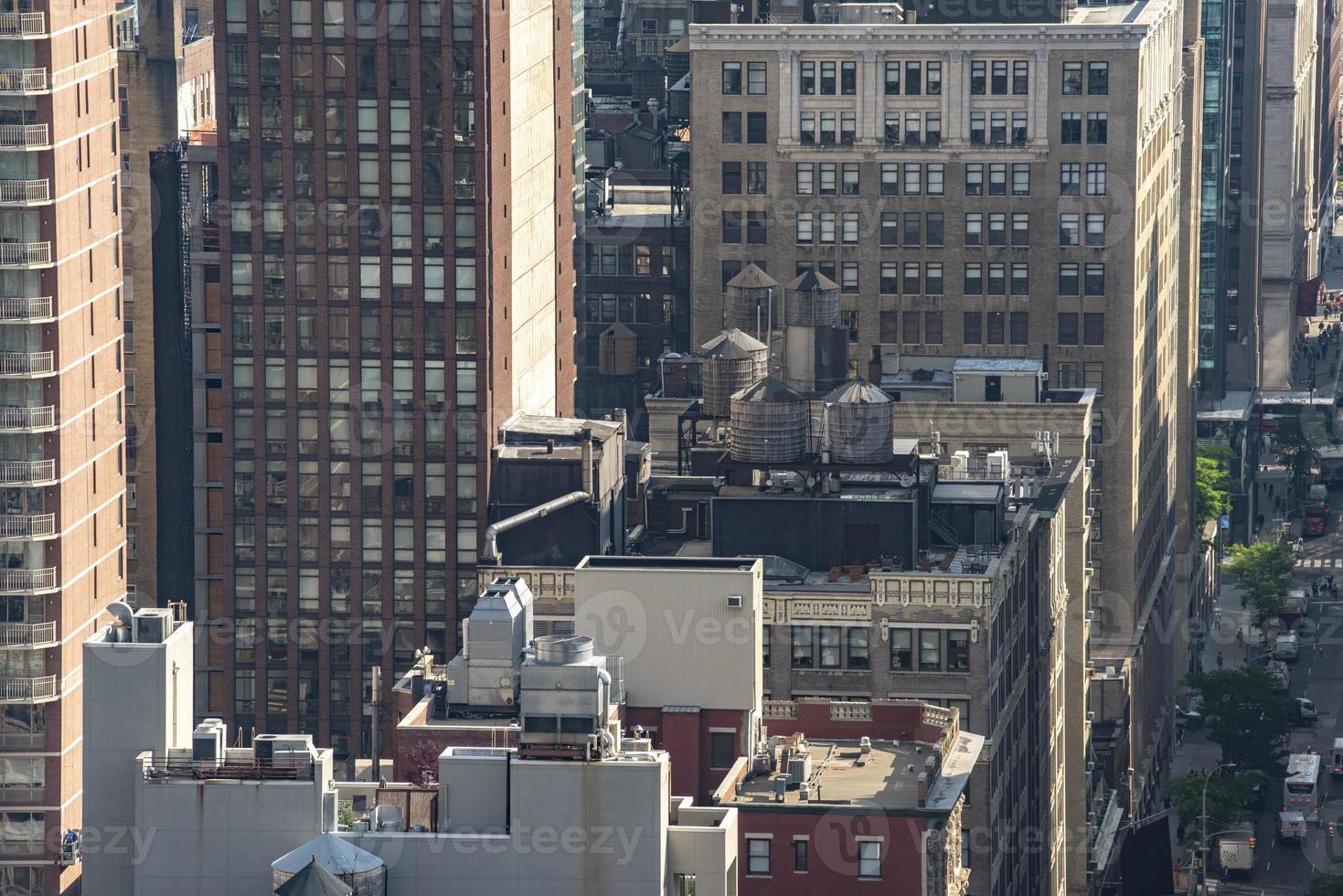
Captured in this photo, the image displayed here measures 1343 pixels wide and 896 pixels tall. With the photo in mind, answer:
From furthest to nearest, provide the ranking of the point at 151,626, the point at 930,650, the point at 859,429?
the point at 859,429 → the point at 930,650 → the point at 151,626

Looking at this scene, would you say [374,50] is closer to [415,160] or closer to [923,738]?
[415,160]

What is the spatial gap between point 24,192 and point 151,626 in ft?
197

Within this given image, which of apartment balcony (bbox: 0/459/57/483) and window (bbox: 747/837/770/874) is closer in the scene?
window (bbox: 747/837/770/874)

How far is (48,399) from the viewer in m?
180

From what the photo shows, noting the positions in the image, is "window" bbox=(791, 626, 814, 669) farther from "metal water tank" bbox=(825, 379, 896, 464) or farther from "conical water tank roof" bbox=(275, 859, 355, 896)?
"conical water tank roof" bbox=(275, 859, 355, 896)

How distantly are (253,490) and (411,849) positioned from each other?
8321 cm

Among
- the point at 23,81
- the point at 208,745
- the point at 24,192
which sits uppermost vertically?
the point at 23,81

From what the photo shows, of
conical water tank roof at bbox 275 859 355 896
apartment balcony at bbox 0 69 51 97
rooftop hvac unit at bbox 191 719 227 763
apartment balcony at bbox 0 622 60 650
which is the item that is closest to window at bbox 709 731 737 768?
rooftop hvac unit at bbox 191 719 227 763

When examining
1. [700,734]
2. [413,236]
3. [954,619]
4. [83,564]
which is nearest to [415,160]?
[413,236]

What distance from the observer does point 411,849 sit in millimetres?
115188

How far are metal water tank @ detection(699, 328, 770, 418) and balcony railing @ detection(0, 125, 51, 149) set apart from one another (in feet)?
125

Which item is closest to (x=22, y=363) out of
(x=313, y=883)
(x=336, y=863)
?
(x=336, y=863)

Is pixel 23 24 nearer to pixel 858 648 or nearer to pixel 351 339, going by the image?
pixel 351 339

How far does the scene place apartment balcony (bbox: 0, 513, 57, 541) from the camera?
180m
